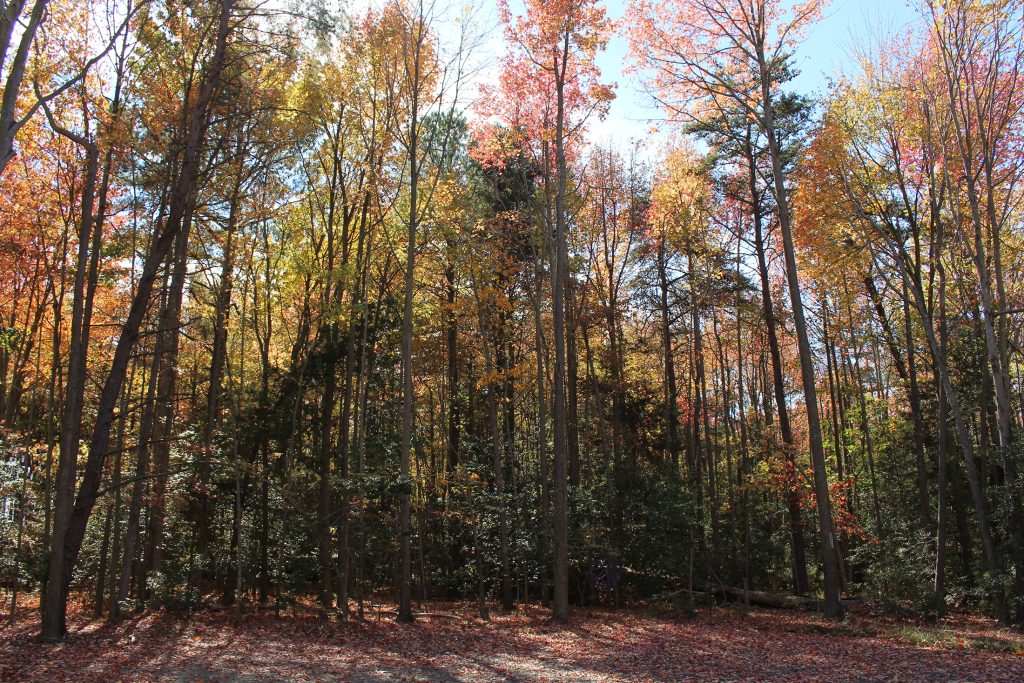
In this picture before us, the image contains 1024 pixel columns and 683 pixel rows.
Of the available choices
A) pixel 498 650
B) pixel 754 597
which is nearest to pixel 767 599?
pixel 754 597

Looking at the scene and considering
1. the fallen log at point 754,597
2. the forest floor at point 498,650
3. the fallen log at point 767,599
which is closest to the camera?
the forest floor at point 498,650

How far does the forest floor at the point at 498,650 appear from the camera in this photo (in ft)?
24.0

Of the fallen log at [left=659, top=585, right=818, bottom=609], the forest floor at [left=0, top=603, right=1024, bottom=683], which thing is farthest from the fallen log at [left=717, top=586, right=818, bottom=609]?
the forest floor at [left=0, top=603, right=1024, bottom=683]

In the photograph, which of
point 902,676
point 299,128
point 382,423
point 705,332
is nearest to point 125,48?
point 299,128

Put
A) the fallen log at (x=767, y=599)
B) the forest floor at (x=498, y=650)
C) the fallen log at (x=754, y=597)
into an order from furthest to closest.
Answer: the fallen log at (x=767, y=599)
the fallen log at (x=754, y=597)
the forest floor at (x=498, y=650)

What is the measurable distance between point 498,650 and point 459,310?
7539 millimetres

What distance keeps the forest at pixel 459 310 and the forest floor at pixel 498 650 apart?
0.78m

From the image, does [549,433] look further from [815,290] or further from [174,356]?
[174,356]

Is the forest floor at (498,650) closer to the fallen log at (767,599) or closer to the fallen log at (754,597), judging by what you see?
the fallen log at (754,597)

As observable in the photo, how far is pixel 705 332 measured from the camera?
23.0m

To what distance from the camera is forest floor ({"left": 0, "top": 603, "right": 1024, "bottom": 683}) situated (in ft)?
24.0

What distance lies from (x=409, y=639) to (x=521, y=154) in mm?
9939

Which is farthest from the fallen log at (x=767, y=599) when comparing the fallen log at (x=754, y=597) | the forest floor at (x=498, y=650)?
the forest floor at (x=498, y=650)

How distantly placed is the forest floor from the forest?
78 cm
